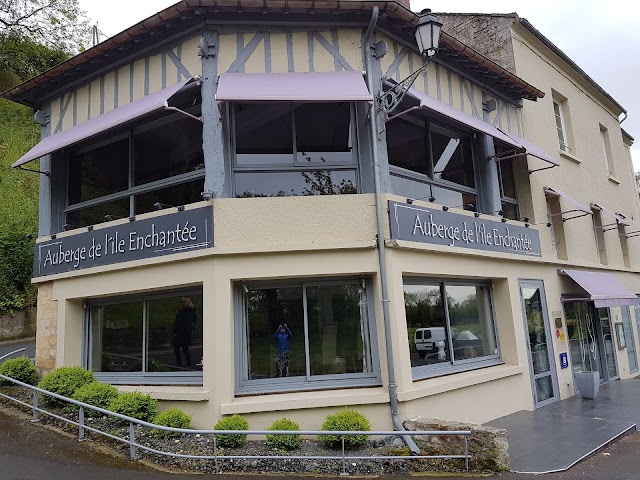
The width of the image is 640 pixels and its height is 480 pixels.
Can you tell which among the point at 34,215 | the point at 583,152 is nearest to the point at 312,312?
the point at 583,152

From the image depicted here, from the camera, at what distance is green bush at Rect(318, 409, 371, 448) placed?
19.7 feet

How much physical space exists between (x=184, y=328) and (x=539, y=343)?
23.2 ft

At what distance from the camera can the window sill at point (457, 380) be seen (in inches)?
268

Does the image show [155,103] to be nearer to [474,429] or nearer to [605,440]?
[474,429]

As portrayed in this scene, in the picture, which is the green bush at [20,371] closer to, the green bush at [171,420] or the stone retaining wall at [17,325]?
the green bush at [171,420]

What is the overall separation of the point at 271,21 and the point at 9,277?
491 inches

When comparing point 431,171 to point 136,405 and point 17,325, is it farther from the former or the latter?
point 17,325

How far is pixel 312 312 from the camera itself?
705 cm

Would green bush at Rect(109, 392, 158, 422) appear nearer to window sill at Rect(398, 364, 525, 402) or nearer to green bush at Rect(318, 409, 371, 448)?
green bush at Rect(318, 409, 371, 448)

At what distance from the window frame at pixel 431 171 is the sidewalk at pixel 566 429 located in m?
4.04

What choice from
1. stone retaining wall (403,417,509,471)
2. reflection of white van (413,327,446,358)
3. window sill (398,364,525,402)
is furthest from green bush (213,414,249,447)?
reflection of white van (413,327,446,358)

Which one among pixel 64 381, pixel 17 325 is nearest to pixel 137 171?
pixel 64 381

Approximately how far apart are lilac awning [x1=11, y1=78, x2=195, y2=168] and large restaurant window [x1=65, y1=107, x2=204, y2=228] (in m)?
0.55

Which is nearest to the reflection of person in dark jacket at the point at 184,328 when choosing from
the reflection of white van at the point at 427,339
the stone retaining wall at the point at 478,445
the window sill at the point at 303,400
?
the window sill at the point at 303,400
